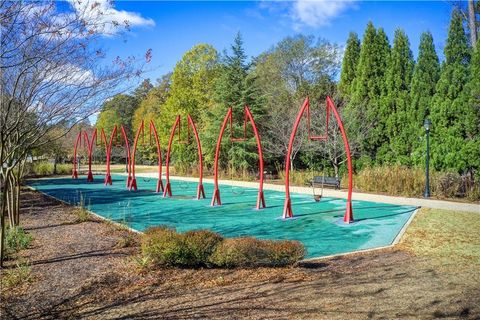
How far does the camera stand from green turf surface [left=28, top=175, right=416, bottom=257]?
9.69 m

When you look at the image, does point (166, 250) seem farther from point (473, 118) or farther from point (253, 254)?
point (473, 118)

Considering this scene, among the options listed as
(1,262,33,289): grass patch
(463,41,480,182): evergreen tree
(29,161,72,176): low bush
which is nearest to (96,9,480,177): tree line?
(463,41,480,182): evergreen tree

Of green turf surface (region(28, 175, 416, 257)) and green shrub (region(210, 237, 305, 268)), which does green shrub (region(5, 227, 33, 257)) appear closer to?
green turf surface (region(28, 175, 416, 257))

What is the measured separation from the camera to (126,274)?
6.09 metres

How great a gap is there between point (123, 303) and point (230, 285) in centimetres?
147

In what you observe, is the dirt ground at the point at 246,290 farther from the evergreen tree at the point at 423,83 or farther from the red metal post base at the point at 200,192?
the evergreen tree at the point at 423,83

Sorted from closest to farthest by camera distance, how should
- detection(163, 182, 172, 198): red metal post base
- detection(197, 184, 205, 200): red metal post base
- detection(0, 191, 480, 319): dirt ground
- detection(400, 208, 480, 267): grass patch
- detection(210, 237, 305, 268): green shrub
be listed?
detection(0, 191, 480, 319): dirt ground, detection(210, 237, 305, 268): green shrub, detection(400, 208, 480, 267): grass patch, detection(197, 184, 205, 200): red metal post base, detection(163, 182, 172, 198): red metal post base

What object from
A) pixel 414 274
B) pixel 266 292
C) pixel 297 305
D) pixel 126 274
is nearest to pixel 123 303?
pixel 126 274

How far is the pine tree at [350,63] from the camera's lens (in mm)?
26984

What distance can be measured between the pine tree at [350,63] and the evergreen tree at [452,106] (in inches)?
303

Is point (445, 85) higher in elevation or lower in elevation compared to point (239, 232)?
higher

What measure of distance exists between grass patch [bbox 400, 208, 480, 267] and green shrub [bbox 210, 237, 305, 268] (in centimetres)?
288

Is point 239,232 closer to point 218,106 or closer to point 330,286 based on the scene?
point 330,286

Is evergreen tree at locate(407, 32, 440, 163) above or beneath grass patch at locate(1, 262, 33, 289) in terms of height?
above
